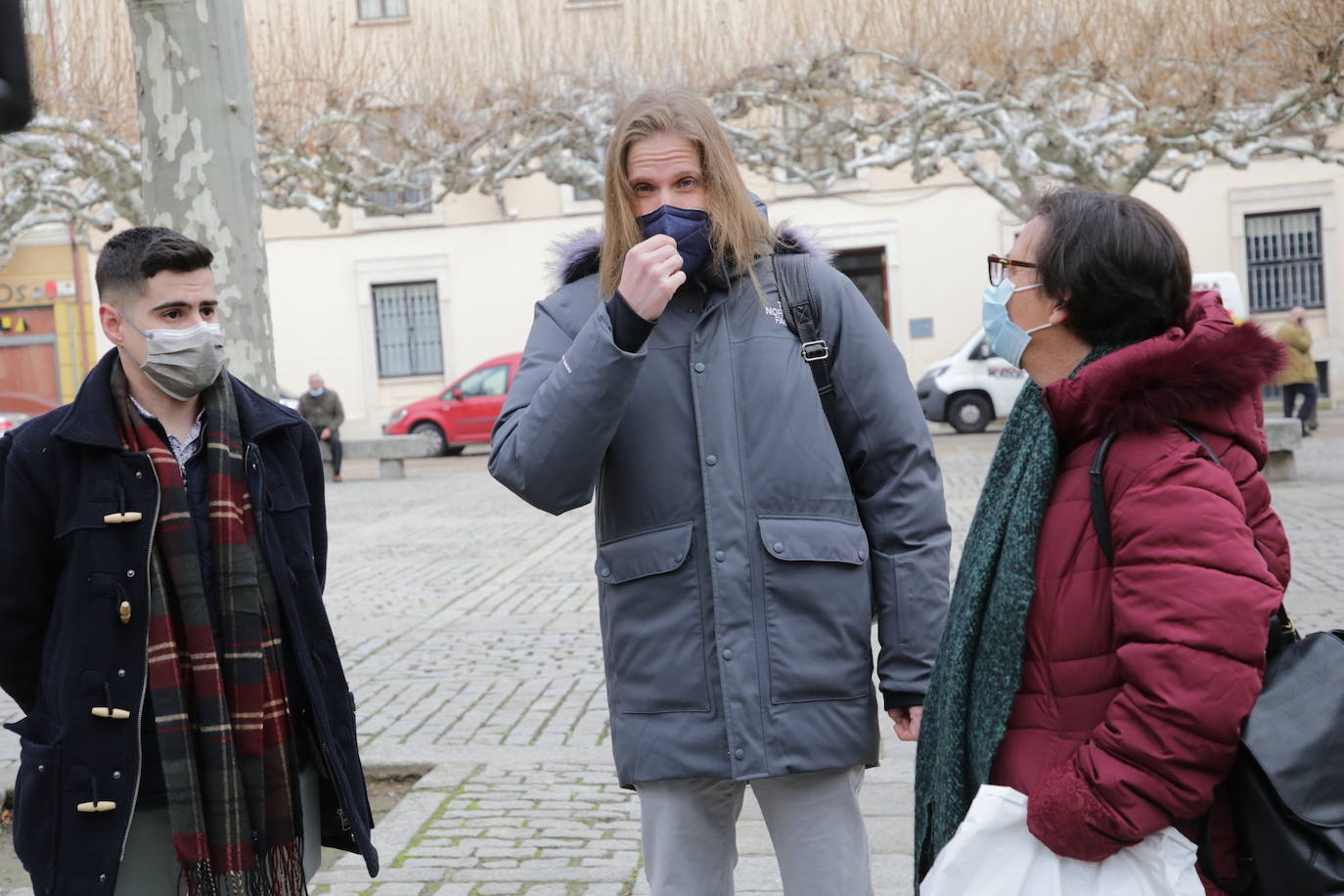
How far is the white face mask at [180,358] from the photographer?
311 centimetres

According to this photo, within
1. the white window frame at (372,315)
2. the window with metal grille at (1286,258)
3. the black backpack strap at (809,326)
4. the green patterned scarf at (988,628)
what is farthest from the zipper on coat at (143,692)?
the window with metal grille at (1286,258)

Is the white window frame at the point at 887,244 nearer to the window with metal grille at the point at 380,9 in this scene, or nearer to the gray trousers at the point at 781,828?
the window with metal grille at the point at 380,9

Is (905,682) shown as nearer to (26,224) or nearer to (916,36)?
(916,36)

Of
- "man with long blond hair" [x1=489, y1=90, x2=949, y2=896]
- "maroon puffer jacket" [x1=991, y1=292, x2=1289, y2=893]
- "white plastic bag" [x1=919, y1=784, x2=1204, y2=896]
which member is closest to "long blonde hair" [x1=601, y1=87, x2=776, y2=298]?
"man with long blond hair" [x1=489, y1=90, x2=949, y2=896]

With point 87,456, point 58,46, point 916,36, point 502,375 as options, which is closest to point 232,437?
point 87,456

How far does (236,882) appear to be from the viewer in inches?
118

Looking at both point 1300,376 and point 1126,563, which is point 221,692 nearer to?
point 1126,563

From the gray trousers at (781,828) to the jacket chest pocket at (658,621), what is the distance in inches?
7.0

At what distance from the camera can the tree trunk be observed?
5102 millimetres

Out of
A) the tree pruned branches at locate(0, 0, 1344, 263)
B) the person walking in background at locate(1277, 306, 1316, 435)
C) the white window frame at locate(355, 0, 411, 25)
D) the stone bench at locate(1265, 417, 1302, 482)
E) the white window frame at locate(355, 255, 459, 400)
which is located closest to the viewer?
the stone bench at locate(1265, 417, 1302, 482)

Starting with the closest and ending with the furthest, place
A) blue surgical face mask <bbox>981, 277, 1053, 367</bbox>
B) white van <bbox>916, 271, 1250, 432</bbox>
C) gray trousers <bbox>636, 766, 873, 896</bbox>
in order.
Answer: blue surgical face mask <bbox>981, 277, 1053, 367</bbox> < gray trousers <bbox>636, 766, 873, 896</bbox> < white van <bbox>916, 271, 1250, 432</bbox>

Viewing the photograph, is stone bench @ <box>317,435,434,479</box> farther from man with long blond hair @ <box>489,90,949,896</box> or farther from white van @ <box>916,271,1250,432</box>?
man with long blond hair @ <box>489,90,949,896</box>

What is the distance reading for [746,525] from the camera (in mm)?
2777

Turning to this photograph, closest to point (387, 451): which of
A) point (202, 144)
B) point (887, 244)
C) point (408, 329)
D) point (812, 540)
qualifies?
point (408, 329)
